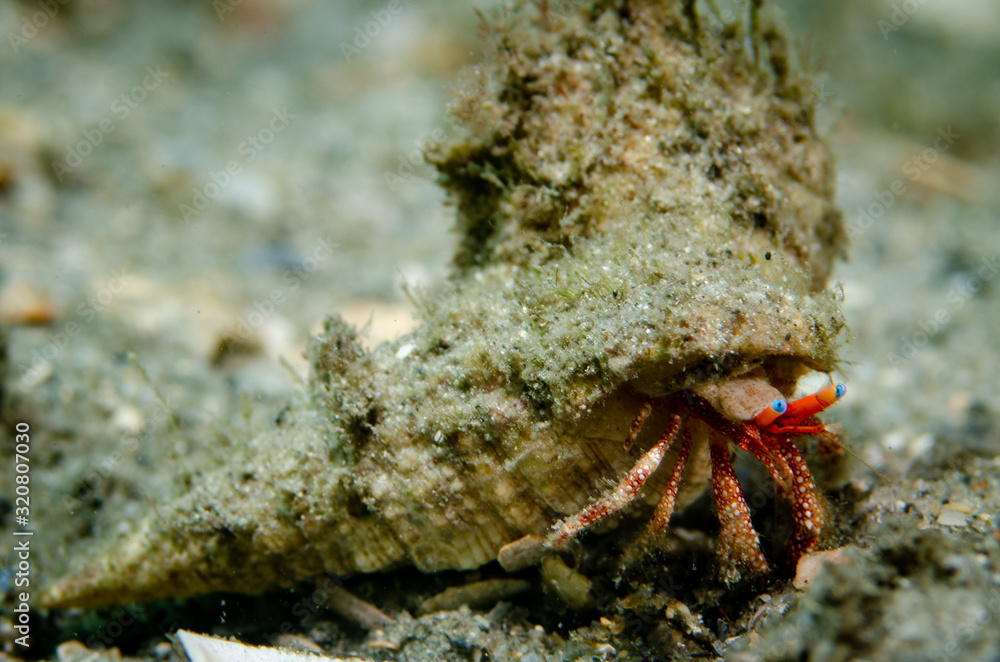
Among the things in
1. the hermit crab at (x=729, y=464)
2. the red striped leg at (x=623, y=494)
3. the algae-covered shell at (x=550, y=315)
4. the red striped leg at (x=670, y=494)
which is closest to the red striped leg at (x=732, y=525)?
the hermit crab at (x=729, y=464)

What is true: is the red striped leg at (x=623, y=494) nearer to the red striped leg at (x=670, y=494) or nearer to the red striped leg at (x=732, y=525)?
the red striped leg at (x=670, y=494)

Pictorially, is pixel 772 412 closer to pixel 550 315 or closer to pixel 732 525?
pixel 732 525

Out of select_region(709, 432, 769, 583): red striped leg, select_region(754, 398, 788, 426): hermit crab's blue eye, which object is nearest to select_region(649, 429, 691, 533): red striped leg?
select_region(709, 432, 769, 583): red striped leg

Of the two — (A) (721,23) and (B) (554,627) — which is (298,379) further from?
(A) (721,23)

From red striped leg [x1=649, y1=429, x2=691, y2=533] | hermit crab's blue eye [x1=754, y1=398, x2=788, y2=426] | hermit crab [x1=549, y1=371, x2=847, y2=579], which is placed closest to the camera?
hermit crab's blue eye [x1=754, y1=398, x2=788, y2=426]

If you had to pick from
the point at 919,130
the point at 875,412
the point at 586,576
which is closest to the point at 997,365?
the point at 875,412

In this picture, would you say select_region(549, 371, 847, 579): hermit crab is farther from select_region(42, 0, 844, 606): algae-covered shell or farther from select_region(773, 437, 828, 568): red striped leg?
select_region(42, 0, 844, 606): algae-covered shell
